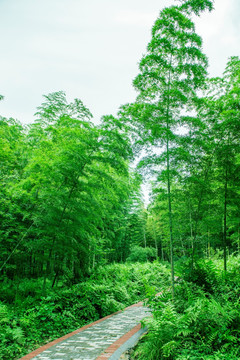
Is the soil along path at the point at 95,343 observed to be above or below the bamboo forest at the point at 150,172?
below

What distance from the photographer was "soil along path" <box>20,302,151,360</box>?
10.2 ft

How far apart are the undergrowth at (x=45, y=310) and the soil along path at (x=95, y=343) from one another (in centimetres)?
39

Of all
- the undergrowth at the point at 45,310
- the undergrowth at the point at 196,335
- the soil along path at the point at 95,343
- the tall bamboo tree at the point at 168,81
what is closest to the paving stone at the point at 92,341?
the soil along path at the point at 95,343

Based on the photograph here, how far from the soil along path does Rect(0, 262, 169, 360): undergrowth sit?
0.39 m

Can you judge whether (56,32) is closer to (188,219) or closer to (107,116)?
(107,116)

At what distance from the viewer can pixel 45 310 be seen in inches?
179

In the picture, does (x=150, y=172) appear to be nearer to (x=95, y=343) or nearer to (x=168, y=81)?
(x=168, y=81)

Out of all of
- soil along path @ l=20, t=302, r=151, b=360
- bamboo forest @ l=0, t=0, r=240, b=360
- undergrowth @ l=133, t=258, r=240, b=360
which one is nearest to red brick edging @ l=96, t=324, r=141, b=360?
soil along path @ l=20, t=302, r=151, b=360

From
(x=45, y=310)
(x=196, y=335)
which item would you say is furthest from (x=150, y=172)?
(x=45, y=310)

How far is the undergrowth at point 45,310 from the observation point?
3.64 metres

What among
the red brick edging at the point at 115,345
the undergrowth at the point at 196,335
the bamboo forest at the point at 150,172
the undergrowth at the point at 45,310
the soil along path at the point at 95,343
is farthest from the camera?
the bamboo forest at the point at 150,172

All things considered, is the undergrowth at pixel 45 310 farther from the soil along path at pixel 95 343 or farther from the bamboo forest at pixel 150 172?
the soil along path at pixel 95 343

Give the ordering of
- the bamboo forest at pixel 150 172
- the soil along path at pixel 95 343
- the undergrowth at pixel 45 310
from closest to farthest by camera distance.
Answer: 1. the soil along path at pixel 95 343
2. the undergrowth at pixel 45 310
3. the bamboo forest at pixel 150 172

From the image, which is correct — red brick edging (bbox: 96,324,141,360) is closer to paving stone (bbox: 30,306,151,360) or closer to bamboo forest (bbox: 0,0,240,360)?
paving stone (bbox: 30,306,151,360)
